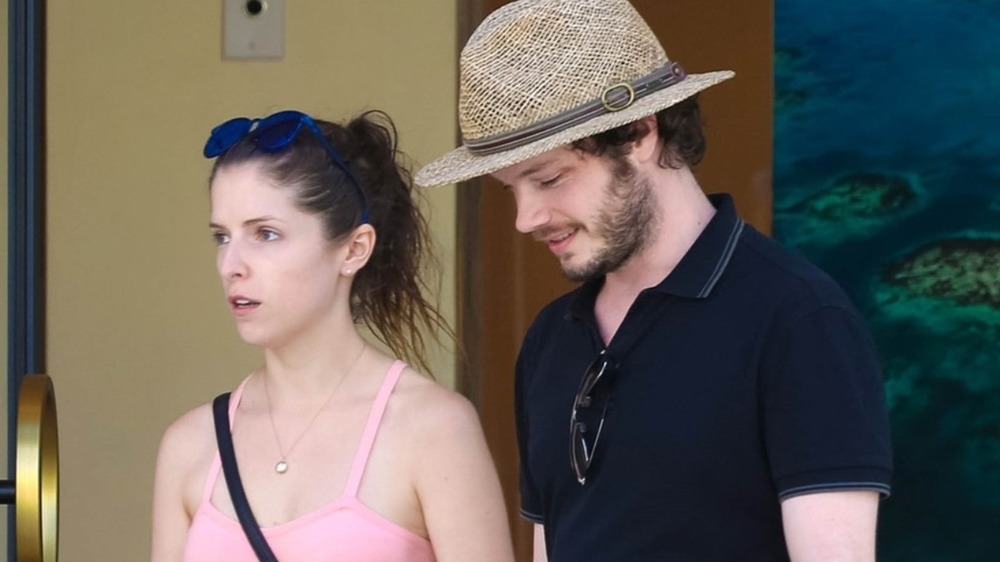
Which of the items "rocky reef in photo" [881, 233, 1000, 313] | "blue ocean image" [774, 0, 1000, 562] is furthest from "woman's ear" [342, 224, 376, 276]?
"rocky reef in photo" [881, 233, 1000, 313]

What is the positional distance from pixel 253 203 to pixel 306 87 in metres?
1.05

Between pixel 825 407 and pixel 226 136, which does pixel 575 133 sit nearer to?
pixel 825 407

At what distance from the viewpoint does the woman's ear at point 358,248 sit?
7.60 ft

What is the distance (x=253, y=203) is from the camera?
2.24m

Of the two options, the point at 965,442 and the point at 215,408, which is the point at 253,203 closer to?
the point at 215,408

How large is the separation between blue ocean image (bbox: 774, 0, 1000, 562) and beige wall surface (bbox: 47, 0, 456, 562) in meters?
0.86

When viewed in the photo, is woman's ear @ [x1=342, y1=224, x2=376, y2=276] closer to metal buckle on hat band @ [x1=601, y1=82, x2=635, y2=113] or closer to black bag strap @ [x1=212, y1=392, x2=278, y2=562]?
black bag strap @ [x1=212, y1=392, x2=278, y2=562]

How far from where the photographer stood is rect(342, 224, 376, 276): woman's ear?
232 cm

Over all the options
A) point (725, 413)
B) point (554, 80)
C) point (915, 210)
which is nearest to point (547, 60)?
point (554, 80)

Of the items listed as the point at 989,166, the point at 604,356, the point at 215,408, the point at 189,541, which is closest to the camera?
the point at 604,356

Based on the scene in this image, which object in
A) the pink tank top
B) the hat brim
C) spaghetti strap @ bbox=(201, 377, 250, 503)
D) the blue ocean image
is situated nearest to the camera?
the hat brim

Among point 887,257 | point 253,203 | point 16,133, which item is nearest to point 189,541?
point 253,203

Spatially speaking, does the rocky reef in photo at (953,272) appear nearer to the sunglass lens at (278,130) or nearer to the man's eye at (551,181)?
the sunglass lens at (278,130)

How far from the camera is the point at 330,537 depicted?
214cm
